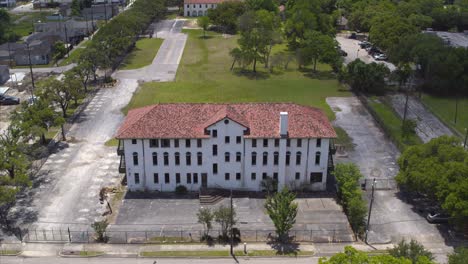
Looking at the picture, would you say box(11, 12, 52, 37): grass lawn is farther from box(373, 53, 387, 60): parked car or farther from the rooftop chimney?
the rooftop chimney

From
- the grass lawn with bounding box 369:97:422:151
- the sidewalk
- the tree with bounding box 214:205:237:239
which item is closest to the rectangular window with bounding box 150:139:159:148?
the tree with bounding box 214:205:237:239

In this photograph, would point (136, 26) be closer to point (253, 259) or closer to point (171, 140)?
point (171, 140)

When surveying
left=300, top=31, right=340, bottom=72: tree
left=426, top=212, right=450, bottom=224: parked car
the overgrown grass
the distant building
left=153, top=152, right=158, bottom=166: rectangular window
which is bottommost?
the overgrown grass

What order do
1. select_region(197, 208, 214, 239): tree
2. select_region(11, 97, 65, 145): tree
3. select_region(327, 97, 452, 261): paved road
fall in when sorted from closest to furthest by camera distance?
select_region(197, 208, 214, 239): tree
select_region(327, 97, 452, 261): paved road
select_region(11, 97, 65, 145): tree

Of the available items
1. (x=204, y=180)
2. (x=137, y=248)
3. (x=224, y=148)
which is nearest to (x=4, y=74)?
(x=204, y=180)

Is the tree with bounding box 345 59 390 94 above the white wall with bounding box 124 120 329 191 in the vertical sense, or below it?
above

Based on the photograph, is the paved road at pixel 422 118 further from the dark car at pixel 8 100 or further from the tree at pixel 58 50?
the tree at pixel 58 50

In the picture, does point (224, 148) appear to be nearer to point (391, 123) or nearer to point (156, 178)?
point (156, 178)

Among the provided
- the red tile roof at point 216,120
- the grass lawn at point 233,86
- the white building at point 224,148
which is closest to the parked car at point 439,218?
the white building at point 224,148
